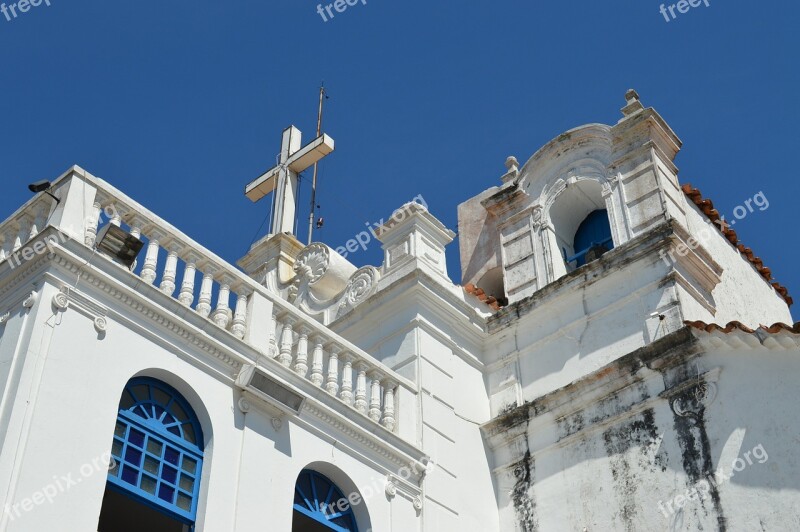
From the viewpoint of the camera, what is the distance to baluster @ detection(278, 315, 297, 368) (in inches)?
420

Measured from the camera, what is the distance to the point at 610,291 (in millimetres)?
12922

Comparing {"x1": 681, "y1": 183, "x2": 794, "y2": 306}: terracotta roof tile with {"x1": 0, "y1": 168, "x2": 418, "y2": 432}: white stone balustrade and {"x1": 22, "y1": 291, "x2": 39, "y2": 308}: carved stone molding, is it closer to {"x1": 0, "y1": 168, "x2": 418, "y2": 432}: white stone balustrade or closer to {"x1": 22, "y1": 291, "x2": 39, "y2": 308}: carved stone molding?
{"x1": 0, "y1": 168, "x2": 418, "y2": 432}: white stone balustrade

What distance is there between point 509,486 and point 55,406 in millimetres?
5647

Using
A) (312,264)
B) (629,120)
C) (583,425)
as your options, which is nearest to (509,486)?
(583,425)

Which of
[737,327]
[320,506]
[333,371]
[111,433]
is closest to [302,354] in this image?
[333,371]

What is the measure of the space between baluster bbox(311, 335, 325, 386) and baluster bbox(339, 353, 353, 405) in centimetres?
24

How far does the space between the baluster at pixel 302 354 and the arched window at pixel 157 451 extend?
1.57 meters

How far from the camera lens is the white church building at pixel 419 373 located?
345 inches

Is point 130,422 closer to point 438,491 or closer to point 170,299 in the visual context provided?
point 170,299

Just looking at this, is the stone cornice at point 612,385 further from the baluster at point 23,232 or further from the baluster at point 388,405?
the baluster at point 23,232

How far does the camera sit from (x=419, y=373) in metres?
12.2

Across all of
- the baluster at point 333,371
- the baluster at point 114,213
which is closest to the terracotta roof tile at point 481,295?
the baluster at point 333,371

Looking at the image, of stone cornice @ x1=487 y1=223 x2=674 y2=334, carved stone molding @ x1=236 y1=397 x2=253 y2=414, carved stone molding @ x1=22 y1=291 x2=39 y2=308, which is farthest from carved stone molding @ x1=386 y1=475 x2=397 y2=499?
carved stone molding @ x1=22 y1=291 x2=39 y2=308

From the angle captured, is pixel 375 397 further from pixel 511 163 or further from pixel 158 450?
Result: pixel 511 163
